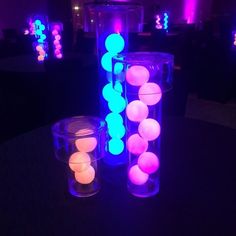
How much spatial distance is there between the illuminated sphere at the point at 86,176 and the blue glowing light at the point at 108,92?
7.4 inches

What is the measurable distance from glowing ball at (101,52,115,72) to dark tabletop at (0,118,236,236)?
0.28 metres

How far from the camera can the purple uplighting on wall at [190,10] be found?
713 centimetres

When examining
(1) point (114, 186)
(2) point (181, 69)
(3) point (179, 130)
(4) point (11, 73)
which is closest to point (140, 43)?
(4) point (11, 73)

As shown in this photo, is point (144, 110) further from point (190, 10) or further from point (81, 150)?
point (190, 10)

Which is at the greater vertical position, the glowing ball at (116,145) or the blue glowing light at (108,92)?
the blue glowing light at (108,92)

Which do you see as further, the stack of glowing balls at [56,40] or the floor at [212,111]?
the floor at [212,111]

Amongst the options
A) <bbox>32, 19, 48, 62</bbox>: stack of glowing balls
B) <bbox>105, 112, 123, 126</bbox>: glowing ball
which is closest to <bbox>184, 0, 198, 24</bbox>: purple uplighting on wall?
<bbox>32, 19, 48, 62</bbox>: stack of glowing balls

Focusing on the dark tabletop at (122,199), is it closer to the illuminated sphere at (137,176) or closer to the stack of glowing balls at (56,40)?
the illuminated sphere at (137,176)

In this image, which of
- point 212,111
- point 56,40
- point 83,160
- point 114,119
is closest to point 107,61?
point 114,119

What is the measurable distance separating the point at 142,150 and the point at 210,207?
0.20 metres

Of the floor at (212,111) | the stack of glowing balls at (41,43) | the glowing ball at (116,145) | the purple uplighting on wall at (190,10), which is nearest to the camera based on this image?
the glowing ball at (116,145)

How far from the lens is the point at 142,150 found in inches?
26.3

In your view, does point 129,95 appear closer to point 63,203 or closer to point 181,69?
point 63,203

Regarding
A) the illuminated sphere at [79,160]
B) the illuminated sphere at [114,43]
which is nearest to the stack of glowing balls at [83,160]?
the illuminated sphere at [79,160]
